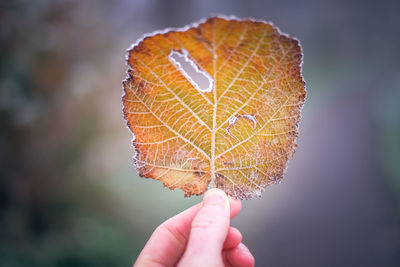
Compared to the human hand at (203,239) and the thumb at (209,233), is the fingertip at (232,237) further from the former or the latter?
the thumb at (209,233)

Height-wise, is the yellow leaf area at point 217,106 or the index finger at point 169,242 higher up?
the yellow leaf area at point 217,106

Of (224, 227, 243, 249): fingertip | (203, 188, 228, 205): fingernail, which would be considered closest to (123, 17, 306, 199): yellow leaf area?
(203, 188, 228, 205): fingernail

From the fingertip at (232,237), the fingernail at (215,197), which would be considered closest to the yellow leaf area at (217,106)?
the fingernail at (215,197)

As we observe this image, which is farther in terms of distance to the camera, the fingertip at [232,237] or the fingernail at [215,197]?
the fingertip at [232,237]
